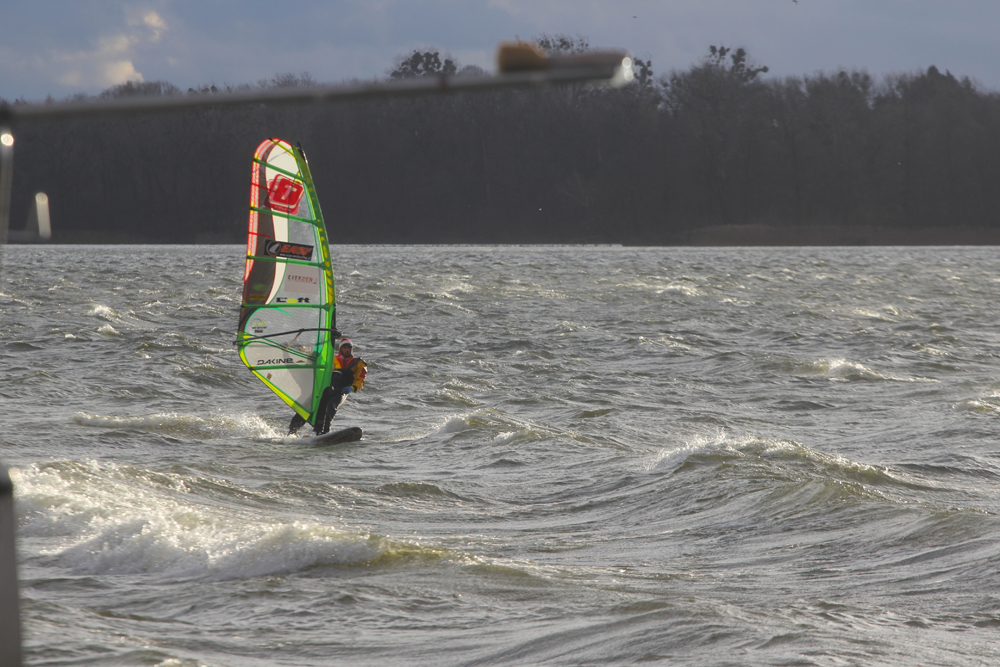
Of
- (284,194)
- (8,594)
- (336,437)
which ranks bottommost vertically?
(336,437)

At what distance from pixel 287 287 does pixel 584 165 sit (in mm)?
76921

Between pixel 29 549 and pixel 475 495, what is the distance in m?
3.47

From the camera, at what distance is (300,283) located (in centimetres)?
Result: 1142

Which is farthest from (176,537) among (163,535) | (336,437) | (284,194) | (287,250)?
(284,194)

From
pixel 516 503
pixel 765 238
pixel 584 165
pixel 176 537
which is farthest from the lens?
pixel 584 165

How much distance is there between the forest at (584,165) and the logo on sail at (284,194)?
214 ft

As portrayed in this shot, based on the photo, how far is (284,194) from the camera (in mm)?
11367

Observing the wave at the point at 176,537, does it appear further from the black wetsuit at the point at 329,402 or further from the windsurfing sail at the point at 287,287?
the windsurfing sail at the point at 287,287

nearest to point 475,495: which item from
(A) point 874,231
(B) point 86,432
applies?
(B) point 86,432

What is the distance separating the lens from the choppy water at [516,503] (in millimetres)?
5297

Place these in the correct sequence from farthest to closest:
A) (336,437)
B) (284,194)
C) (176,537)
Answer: (284,194) < (336,437) < (176,537)

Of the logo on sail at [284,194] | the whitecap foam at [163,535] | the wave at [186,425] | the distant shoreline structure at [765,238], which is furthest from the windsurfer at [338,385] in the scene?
the distant shoreline structure at [765,238]

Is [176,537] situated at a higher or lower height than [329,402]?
lower

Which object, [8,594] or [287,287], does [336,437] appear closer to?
[287,287]
